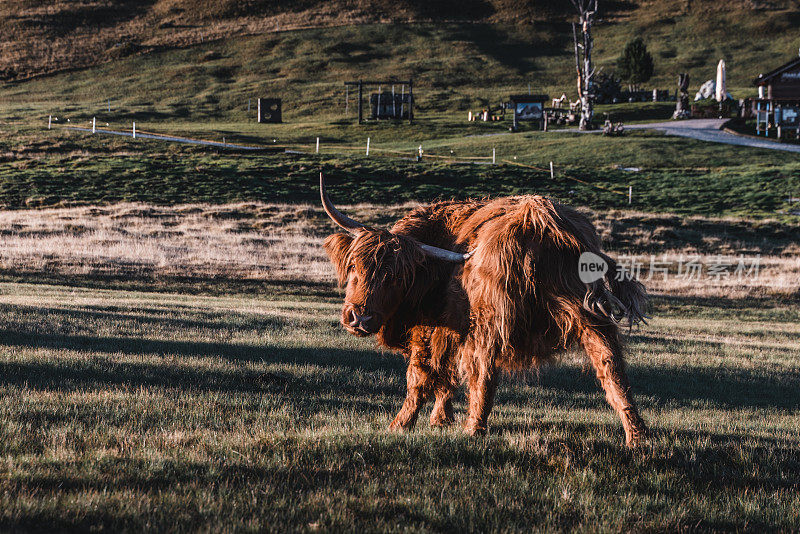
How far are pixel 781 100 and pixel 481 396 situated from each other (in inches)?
2747

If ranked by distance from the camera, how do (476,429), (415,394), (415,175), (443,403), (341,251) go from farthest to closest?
(415,175) → (443,403) → (415,394) → (341,251) → (476,429)

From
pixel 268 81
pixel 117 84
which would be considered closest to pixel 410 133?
pixel 268 81

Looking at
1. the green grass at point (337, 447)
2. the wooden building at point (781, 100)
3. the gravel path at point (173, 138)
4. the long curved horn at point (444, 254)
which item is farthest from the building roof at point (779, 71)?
the long curved horn at point (444, 254)

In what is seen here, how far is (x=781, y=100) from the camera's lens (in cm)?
6688

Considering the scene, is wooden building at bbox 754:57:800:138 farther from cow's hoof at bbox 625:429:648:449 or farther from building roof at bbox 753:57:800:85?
cow's hoof at bbox 625:429:648:449

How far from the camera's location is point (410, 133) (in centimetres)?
6981

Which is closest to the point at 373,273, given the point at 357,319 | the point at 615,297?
the point at 357,319

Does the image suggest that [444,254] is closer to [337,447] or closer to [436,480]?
[337,447]

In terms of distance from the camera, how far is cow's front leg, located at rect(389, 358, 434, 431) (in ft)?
23.7

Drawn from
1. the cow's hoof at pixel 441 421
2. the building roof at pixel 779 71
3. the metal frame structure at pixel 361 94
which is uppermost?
the building roof at pixel 779 71

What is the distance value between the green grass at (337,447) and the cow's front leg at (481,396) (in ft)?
0.85

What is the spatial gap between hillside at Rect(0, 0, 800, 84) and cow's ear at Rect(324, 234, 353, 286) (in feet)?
353

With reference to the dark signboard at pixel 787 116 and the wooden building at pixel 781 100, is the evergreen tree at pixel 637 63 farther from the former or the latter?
the dark signboard at pixel 787 116

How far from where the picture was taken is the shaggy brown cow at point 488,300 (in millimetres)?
6465
